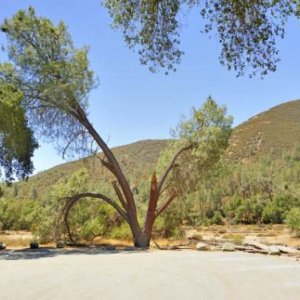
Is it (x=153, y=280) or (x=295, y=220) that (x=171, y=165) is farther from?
(x=295, y=220)

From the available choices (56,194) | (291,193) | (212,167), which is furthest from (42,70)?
(291,193)

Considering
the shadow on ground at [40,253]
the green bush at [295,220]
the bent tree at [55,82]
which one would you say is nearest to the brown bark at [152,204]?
the bent tree at [55,82]

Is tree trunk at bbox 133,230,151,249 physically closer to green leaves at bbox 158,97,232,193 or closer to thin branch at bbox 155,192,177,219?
thin branch at bbox 155,192,177,219

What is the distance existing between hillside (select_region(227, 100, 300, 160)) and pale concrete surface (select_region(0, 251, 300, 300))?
392 ft

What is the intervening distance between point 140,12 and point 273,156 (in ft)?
415

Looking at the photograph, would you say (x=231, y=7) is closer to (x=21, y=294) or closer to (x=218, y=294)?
(x=218, y=294)

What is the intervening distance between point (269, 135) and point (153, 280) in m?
138

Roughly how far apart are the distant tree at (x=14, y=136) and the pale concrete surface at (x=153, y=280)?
266 inches

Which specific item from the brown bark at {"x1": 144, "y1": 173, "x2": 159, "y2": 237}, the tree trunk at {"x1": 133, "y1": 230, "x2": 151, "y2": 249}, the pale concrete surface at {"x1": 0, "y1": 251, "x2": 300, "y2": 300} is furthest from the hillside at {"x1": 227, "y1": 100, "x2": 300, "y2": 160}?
the pale concrete surface at {"x1": 0, "y1": 251, "x2": 300, "y2": 300}

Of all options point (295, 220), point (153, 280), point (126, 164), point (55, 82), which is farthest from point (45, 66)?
point (126, 164)

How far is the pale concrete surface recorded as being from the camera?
816cm

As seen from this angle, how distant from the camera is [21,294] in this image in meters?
8.30

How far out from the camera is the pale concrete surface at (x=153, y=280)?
8.16 meters

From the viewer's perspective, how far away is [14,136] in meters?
19.0
